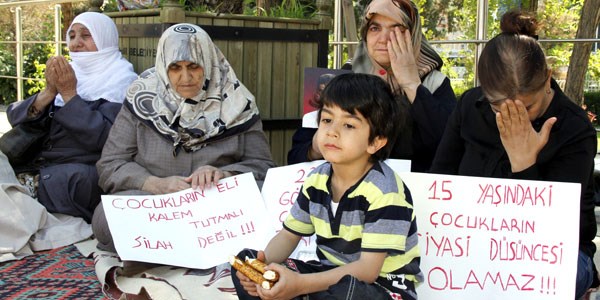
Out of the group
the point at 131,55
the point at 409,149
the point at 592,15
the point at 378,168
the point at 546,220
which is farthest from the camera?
the point at 592,15

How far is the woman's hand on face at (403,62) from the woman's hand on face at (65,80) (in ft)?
6.89

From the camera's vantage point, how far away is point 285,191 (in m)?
3.67

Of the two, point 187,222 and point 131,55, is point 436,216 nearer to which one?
point 187,222

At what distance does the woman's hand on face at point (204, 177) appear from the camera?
148 inches

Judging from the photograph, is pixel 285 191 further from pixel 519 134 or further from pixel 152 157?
pixel 519 134

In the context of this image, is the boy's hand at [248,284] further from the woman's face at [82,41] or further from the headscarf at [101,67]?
the woman's face at [82,41]

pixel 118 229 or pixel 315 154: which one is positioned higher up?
pixel 315 154

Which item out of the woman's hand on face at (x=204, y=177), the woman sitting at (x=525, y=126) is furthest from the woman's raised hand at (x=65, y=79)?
the woman sitting at (x=525, y=126)

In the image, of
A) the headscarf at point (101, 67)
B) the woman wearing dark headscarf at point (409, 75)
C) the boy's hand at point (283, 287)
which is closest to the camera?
the boy's hand at point (283, 287)

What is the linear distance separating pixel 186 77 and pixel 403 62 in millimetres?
1206

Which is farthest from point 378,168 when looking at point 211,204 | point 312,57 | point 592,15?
point 592,15

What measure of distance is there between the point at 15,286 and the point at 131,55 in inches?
80.6

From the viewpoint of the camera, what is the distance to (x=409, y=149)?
140 inches

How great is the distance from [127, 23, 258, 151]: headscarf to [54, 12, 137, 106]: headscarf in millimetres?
616
